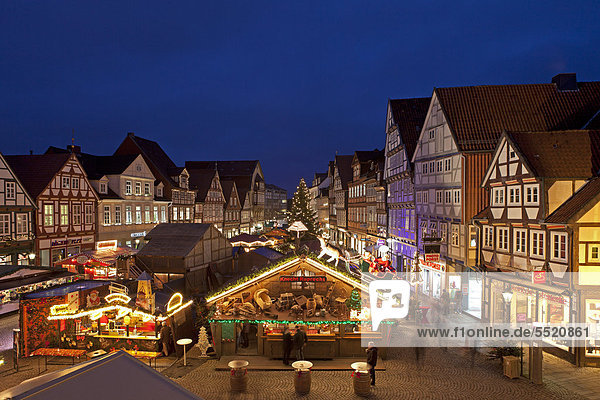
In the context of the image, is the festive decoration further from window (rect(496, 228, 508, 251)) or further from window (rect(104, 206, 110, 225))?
window (rect(104, 206, 110, 225))

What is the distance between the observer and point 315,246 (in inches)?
1194

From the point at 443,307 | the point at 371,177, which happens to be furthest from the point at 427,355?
the point at 371,177

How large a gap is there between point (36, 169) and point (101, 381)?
31267 mm

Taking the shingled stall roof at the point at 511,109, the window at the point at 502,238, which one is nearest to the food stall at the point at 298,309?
the window at the point at 502,238

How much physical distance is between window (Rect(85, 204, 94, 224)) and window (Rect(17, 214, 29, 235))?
5.35m

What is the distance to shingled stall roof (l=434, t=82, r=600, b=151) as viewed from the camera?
20844 mm

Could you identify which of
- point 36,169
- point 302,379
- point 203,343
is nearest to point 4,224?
point 36,169

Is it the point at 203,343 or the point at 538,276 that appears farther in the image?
the point at 203,343

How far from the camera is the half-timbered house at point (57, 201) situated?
93.5 ft

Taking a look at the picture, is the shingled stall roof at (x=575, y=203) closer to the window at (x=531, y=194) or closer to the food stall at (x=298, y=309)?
the window at (x=531, y=194)

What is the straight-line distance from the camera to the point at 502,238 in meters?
17.5

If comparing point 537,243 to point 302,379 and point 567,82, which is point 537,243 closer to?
A: point 302,379

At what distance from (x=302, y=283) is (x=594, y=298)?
32.2 ft

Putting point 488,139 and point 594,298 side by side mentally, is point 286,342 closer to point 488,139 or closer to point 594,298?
point 594,298
